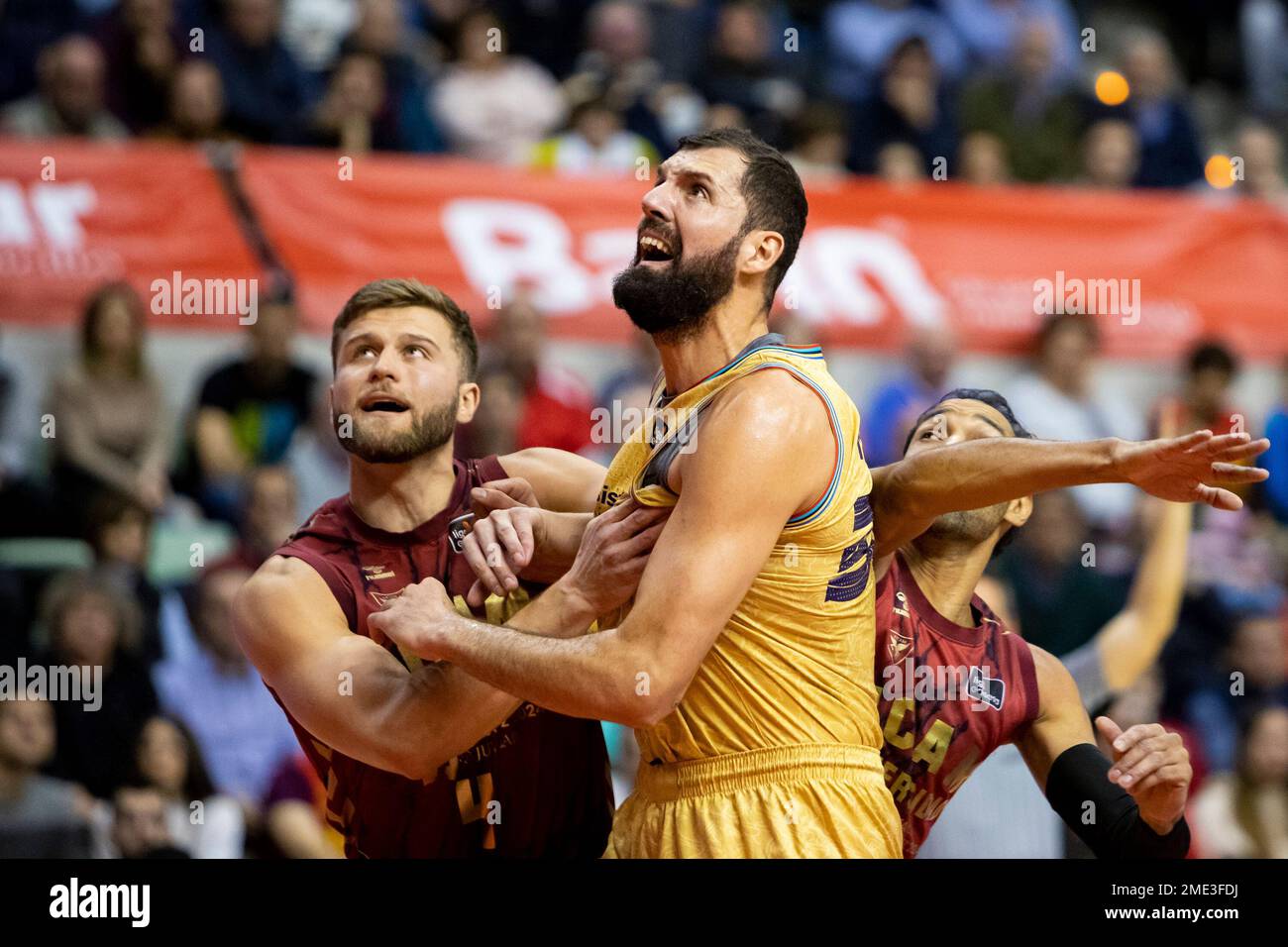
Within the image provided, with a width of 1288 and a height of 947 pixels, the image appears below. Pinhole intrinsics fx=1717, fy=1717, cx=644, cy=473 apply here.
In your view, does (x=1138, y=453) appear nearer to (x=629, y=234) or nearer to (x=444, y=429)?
(x=444, y=429)

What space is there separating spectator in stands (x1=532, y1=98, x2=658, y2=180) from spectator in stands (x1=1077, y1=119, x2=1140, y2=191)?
10.4 feet

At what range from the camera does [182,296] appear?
9438 mm

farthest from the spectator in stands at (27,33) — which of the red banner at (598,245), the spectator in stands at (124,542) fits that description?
the spectator in stands at (124,542)

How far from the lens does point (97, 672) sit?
8.17m

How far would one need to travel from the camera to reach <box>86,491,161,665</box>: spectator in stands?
8500 mm

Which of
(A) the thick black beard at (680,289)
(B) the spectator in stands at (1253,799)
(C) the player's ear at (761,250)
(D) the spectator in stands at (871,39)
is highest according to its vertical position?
(D) the spectator in stands at (871,39)

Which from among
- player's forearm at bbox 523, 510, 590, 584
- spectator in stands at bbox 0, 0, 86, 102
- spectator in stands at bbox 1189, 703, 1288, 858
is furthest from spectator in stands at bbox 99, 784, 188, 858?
spectator in stands at bbox 1189, 703, 1288, 858

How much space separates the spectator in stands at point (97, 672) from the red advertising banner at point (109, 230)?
1.72m

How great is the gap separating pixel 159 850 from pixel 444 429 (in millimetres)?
3387

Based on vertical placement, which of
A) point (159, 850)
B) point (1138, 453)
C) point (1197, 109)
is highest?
point (1197, 109)

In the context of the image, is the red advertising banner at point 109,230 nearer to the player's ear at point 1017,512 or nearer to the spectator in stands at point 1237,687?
the player's ear at point 1017,512

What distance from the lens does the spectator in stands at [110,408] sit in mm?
9023

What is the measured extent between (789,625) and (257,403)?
5.53 m

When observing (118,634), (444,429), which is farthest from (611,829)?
(118,634)
